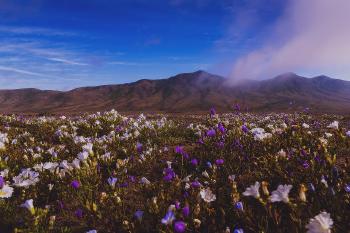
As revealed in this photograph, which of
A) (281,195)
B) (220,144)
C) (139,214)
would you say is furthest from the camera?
(220,144)

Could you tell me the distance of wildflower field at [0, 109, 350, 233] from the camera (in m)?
5.16

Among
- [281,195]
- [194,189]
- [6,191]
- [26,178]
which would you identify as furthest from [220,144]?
[6,191]

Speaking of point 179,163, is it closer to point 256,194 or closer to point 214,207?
point 214,207

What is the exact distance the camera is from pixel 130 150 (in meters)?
10.4

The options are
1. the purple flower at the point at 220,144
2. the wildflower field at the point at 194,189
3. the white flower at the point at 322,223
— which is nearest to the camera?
the white flower at the point at 322,223

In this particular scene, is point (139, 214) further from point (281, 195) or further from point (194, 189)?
point (281, 195)

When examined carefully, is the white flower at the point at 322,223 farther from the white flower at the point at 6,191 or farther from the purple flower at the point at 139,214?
the white flower at the point at 6,191

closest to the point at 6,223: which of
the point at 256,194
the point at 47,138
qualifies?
the point at 256,194

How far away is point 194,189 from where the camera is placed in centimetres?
661

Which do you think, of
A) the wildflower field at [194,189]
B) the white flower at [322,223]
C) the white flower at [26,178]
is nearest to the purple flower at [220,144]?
the wildflower field at [194,189]

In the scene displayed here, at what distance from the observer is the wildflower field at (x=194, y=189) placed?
5156 mm

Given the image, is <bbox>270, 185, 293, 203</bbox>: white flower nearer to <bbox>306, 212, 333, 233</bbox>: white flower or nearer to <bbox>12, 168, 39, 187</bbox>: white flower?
<bbox>306, 212, 333, 233</bbox>: white flower

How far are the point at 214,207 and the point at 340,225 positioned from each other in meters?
2.06

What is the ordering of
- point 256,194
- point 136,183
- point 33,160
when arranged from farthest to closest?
point 33,160
point 136,183
point 256,194
